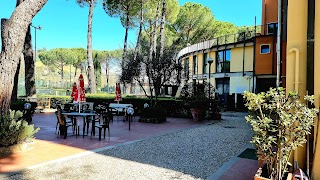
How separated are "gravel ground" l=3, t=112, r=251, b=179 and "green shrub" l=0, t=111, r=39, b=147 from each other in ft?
5.03

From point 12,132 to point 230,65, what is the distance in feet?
55.9

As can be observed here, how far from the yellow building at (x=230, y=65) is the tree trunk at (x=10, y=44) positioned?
40.5ft

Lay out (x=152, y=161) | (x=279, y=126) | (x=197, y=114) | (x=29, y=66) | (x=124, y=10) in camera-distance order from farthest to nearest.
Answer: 1. (x=124, y=10)
2. (x=29, y=66)
3. (x=197, y=114)
4. (x=152, y=161)
5. (x=279, y=126)

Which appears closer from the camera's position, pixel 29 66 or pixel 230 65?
pixel 29 66

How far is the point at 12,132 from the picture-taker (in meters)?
5.75

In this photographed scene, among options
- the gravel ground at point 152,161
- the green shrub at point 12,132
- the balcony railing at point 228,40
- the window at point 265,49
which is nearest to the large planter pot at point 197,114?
the gravel ground at point 152,161

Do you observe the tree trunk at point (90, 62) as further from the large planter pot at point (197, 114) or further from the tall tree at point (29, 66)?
the large planter pot at point (197, 114)

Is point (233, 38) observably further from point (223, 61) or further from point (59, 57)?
point (59, 57)

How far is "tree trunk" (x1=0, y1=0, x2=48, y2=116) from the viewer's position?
605cm

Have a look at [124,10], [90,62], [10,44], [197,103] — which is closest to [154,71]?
[197,103]

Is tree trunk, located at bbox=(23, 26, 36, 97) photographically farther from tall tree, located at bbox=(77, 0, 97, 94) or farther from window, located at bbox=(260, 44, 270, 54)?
window, located at bbox=(260, 44, 270, 54)

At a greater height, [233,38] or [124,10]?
[124,10]

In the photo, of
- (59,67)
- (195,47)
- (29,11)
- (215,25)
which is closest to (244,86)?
(195,47)

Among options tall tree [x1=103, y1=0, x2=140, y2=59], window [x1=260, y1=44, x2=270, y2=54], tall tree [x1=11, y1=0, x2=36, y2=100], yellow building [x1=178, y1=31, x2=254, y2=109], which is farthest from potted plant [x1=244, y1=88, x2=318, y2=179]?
tall tree [x1=103, y1=0, x2=140, y2=59]
